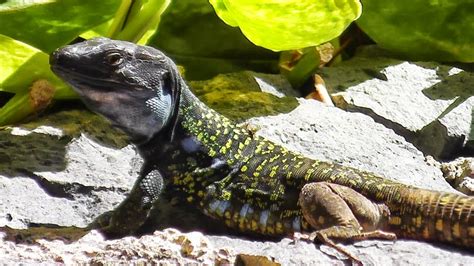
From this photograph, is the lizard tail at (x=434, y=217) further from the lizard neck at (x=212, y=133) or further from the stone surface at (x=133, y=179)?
the lizard neck at (x=212, y=133)

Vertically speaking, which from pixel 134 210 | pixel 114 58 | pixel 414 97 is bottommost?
pixel 414 97

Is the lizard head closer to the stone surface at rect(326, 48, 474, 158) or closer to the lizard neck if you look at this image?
the lizard neck

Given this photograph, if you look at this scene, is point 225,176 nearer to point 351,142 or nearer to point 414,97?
point 351,142

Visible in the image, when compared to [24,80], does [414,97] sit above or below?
below

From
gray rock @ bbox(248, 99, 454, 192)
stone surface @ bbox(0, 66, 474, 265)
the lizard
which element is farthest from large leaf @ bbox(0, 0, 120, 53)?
gray rock @ bbox(248, 99, 454, 192)

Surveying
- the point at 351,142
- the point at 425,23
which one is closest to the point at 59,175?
the point at 351,142

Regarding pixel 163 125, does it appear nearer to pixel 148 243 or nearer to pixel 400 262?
pixel 148 243

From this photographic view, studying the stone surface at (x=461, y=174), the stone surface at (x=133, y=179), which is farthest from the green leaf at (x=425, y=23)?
the stone surface at (x=461, y=174)
